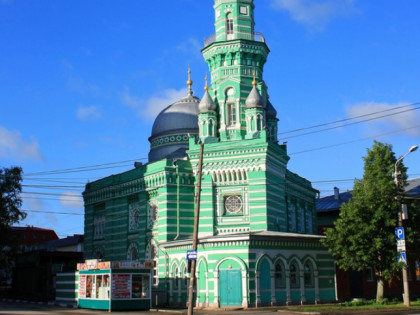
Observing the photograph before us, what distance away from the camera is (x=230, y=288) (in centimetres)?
3591

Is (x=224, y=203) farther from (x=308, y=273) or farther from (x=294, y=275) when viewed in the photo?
(x=308, y=273)

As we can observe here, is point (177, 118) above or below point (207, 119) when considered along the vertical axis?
above

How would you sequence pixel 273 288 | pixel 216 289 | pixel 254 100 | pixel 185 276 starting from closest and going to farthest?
pixel 216 289, pixel 273 288, pixel 185 276, pixel 254 100

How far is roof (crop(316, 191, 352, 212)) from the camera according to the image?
5947 centimetres

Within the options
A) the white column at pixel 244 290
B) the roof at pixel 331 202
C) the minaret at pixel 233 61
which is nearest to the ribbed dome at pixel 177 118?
the minaret at pixel 233 61

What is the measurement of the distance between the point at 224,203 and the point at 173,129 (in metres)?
12.1

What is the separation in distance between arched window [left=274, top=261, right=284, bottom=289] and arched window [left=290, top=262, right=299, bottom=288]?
3.08 feet

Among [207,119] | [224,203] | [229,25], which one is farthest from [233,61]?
[224,203]

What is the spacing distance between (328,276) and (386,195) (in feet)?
25.9

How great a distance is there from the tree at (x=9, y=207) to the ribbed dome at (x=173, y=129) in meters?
13.0

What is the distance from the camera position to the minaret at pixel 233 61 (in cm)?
4631

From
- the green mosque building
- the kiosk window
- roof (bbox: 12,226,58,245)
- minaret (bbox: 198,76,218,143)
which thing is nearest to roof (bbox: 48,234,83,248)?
roof (bbox: 12,226,58,245)

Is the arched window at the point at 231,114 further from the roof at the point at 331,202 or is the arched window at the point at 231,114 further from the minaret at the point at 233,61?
the roof at the point at 331,202

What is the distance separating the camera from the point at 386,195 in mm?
35812
